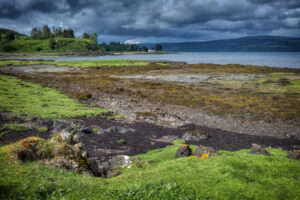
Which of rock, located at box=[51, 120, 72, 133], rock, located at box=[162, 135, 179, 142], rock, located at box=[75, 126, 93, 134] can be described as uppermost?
rock, located at box=[51, 120, 72, 133]

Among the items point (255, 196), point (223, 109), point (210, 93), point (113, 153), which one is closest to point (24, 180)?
point (255, 196)

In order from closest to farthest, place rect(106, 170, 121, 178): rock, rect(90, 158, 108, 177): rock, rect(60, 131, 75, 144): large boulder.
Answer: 1. rect(90, 158, 108, 177): rock
2. rect(106, 170, 121, 178): rock
3. rect(60, 131, 75, 144): large boulder

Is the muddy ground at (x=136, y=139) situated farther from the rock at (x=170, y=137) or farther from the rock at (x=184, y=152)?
the rock at (x=184, y=152)

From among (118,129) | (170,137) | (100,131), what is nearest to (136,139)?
(118,129)

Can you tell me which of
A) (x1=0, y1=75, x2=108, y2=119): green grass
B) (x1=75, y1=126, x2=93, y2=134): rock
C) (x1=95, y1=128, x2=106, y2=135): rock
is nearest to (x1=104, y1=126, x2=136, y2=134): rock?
(x1=95, y1=128, x2=106, y2=135): rock

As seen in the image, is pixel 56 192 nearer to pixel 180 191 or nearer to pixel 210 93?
pixel 180 191

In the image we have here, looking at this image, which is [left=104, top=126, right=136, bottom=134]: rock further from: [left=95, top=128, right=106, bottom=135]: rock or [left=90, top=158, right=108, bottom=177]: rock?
[left=90, top=158, right=108, bottom=177]: rock

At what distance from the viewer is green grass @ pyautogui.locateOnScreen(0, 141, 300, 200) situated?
6.64 metres

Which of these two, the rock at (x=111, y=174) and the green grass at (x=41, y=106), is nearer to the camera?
the rock at (x=111, y=174)

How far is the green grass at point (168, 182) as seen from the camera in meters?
6.64

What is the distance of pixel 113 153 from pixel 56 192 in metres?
10.6

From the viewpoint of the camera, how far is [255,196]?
23.9ft

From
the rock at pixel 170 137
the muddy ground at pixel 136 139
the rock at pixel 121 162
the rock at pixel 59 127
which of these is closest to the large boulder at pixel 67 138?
the rock at pixel 121 162

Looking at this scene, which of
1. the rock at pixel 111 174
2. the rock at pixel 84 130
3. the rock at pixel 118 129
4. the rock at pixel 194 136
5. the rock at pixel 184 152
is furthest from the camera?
Result: the rock at pixel 118 129
